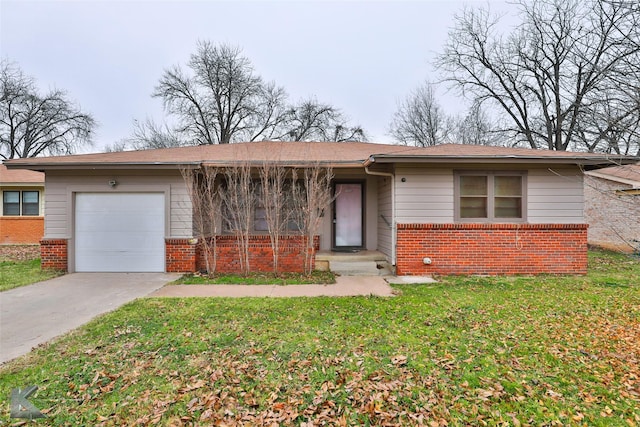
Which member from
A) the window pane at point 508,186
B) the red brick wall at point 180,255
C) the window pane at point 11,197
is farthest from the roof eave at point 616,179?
the window pane at point 11,197

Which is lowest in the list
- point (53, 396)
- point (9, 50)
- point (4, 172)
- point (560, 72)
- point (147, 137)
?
point (53, 396)

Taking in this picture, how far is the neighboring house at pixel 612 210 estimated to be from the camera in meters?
10.7

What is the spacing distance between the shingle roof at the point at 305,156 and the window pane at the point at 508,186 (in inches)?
23.5

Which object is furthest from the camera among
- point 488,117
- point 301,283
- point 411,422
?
point 488,117

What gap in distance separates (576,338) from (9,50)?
98.6 ft

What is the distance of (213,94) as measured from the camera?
914 inches

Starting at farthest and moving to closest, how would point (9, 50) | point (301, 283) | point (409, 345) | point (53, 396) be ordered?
point (9, 50)
point (301, 283)
point (409, 345)
point (53, 396)

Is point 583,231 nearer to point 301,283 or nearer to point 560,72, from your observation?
point 301,283

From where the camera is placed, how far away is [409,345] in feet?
11.8

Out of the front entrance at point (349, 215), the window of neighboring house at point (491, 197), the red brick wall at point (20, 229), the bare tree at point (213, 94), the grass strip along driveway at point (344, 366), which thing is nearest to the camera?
the grass strip along driveway at point (344, 366)

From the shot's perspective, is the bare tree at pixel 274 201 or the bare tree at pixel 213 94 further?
the bare tree at pixel 213 94

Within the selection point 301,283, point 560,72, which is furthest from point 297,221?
point 560,72

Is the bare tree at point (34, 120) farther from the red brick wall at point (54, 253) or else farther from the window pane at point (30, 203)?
the red brick wall at point (54, 253)

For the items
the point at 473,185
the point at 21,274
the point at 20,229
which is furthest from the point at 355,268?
the point at 20,229
